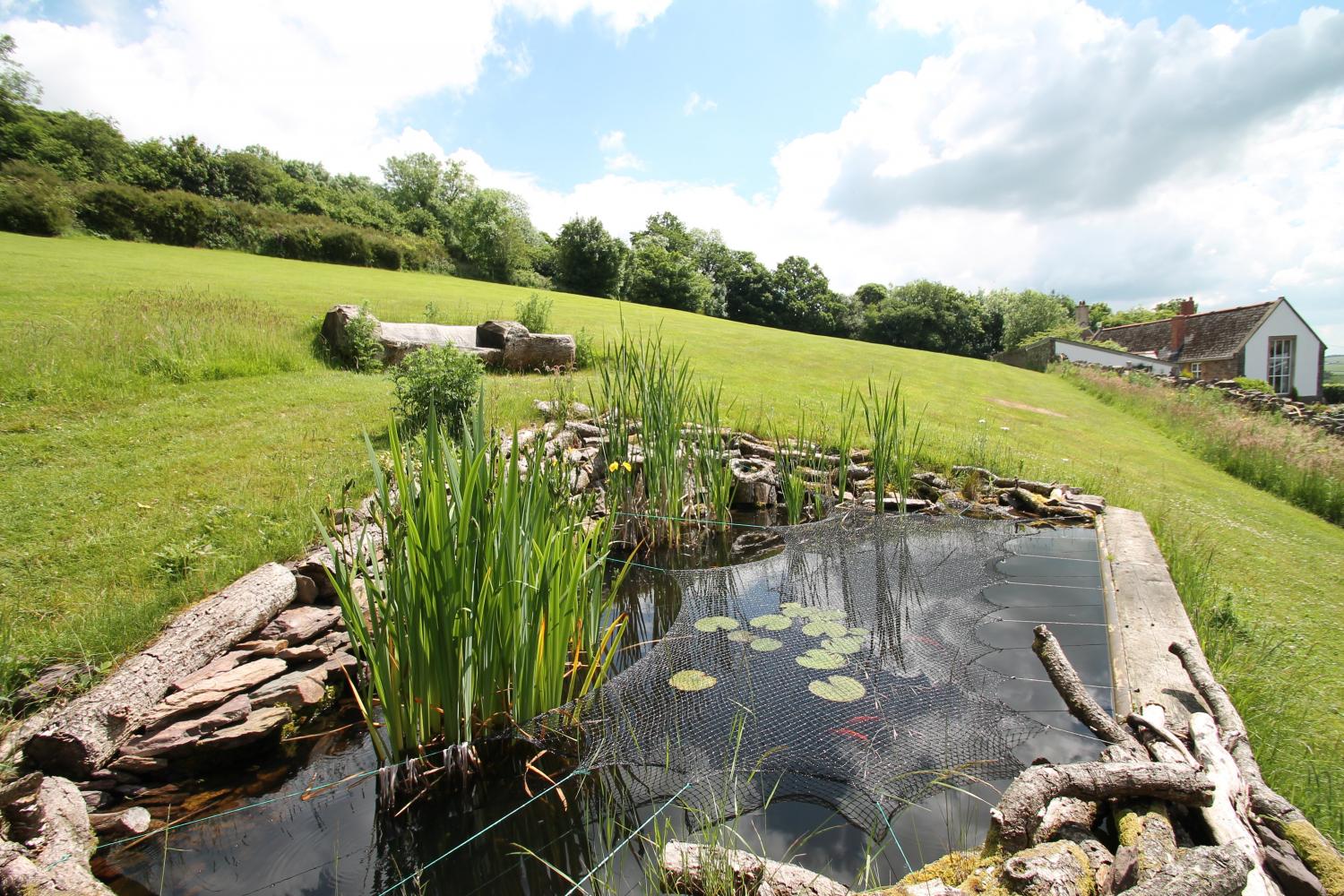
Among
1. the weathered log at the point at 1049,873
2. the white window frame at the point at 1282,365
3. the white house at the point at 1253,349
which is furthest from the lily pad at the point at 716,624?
the white window frame at the point at 1282,365

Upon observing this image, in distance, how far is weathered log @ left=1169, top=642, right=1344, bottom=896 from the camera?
1.52 meters

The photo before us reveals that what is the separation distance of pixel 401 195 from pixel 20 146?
79.2 ft

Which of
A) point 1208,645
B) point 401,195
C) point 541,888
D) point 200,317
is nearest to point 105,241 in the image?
point 200,317

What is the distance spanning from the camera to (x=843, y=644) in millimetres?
3045

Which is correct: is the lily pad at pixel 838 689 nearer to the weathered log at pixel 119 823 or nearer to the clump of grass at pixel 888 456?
the weathered log at pixel 119 823

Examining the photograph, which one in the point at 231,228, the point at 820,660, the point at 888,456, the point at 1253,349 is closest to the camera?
the point at 820,660

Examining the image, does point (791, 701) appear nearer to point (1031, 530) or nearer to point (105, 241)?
point (1031, 530)

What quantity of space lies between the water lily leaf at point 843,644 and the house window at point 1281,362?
3220 cm

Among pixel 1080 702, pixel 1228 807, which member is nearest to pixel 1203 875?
pixel 1228 807

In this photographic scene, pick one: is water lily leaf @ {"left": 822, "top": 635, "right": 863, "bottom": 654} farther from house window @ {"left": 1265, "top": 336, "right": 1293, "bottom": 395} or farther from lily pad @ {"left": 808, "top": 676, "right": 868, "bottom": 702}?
house window @ {"left": 1265, "top": 336, "right": 1293, "bottom": 395}

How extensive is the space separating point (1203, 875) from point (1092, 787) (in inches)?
15.3

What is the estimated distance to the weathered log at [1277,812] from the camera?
1518 millimetres

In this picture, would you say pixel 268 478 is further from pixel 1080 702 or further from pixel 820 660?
pixel 1080 702

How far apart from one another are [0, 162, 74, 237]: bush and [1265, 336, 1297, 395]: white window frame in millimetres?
41974
